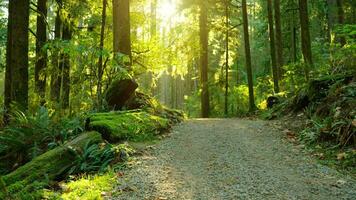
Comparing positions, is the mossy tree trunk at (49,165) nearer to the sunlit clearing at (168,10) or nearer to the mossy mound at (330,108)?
the mossy mound at (330,108)

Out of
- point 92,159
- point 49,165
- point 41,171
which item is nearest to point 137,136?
point 92,159

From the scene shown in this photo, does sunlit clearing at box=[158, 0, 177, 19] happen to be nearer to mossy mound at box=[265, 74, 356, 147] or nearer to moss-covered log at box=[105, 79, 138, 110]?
moss-covered log at box=[105, 79, 138, 110]

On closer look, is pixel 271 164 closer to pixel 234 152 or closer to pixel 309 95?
pixel 234 152

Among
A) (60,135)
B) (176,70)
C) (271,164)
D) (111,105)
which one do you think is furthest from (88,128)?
(176,70)

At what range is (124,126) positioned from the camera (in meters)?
7.68

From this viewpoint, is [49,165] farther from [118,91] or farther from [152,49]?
[152,49]

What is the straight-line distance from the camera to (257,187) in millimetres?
4859

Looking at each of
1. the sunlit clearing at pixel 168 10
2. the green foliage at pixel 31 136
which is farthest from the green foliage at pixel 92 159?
the sunlit clearing at pixel 168 10

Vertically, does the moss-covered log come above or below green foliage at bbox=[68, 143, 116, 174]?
above

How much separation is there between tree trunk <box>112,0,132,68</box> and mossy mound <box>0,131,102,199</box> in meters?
5.49

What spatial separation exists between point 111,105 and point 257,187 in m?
6.16

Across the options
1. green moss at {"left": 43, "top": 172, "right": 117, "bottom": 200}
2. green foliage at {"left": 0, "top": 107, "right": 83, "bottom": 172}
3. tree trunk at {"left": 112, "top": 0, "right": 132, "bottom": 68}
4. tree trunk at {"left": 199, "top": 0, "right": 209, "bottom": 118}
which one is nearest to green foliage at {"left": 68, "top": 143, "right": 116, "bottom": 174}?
green moss at {"left": 43, "top": 172, "right": 117, "bottom": 200}

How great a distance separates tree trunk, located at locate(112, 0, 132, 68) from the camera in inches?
459

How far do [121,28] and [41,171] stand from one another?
6891 millimetres
